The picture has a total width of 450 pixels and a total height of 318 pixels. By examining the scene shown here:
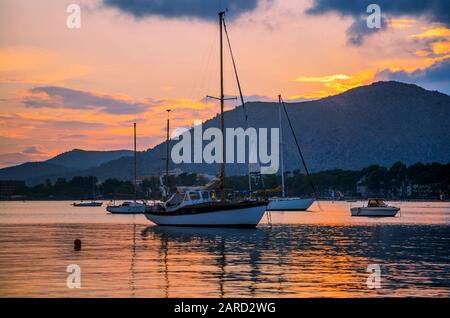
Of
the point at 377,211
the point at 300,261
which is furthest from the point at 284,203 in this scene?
the point at 300,261

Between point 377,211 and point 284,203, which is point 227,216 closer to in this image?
point 377,211

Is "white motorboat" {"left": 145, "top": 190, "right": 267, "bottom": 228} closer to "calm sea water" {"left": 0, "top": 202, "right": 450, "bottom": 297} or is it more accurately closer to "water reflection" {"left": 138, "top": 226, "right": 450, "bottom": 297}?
"water reflection" {"left": 138, "top": 226, "right": 450, "bottom": 297}

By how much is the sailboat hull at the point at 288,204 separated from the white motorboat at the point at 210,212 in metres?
63.2

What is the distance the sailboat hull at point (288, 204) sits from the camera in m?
139

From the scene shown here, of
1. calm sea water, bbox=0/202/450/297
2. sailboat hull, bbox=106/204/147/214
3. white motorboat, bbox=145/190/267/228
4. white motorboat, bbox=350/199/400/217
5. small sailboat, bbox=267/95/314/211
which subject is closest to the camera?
calm sea water, bbox=0/202/450/297

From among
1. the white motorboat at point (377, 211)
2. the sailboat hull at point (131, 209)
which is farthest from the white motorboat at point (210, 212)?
the sailboat hull at point (131, 209)

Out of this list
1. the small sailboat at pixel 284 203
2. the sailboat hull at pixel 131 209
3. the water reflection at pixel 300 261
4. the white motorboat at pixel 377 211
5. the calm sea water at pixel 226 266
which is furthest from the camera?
the sailboat hull at pixel 131 209

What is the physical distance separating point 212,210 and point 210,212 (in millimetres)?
366

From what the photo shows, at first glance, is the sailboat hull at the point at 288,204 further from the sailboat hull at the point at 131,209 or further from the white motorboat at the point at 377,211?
the sailboat hull at the point at 131,209

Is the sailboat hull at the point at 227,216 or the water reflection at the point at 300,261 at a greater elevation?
the sailboat hull at the point at 227,216

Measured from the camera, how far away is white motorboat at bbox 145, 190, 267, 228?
227 feet

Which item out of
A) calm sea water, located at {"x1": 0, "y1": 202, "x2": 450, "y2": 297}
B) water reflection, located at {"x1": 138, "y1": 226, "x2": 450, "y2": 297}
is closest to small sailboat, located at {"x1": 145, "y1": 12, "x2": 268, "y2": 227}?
water reflection, located at {"x1": 138, "y1": 226, "x2": 450, "y2": 297}
